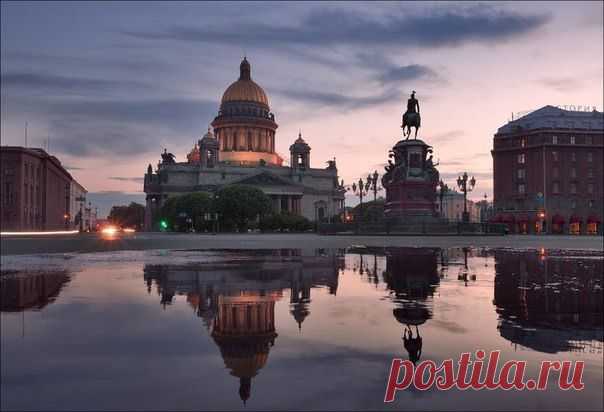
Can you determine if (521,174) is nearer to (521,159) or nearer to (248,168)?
(521,159)

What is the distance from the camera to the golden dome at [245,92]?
489 feet

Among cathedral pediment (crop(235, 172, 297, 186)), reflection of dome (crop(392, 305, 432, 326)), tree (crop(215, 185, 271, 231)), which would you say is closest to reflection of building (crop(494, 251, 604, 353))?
reflection of dome (crop(392, 305, 432, 326))

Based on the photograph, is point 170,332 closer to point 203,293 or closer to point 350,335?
point 350,335

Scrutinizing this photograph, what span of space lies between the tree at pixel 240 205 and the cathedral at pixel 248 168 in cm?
3178

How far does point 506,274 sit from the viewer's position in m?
18.1

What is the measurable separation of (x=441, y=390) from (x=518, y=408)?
0.82 m

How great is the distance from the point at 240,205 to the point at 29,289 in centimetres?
8367

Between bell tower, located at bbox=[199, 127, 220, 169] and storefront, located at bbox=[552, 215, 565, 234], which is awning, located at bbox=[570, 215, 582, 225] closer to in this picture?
storefront, located at bbox=[552, 215, 565, 234]

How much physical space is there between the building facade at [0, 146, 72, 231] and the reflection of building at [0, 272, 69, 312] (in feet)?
243

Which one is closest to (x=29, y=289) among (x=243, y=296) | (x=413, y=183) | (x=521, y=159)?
(x=243, y=296)

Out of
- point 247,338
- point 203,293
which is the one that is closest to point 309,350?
point 247,338

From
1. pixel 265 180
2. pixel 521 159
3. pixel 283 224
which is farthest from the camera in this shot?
pixel 265 180

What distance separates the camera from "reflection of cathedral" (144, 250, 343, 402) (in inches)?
293

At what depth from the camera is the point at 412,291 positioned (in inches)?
538
